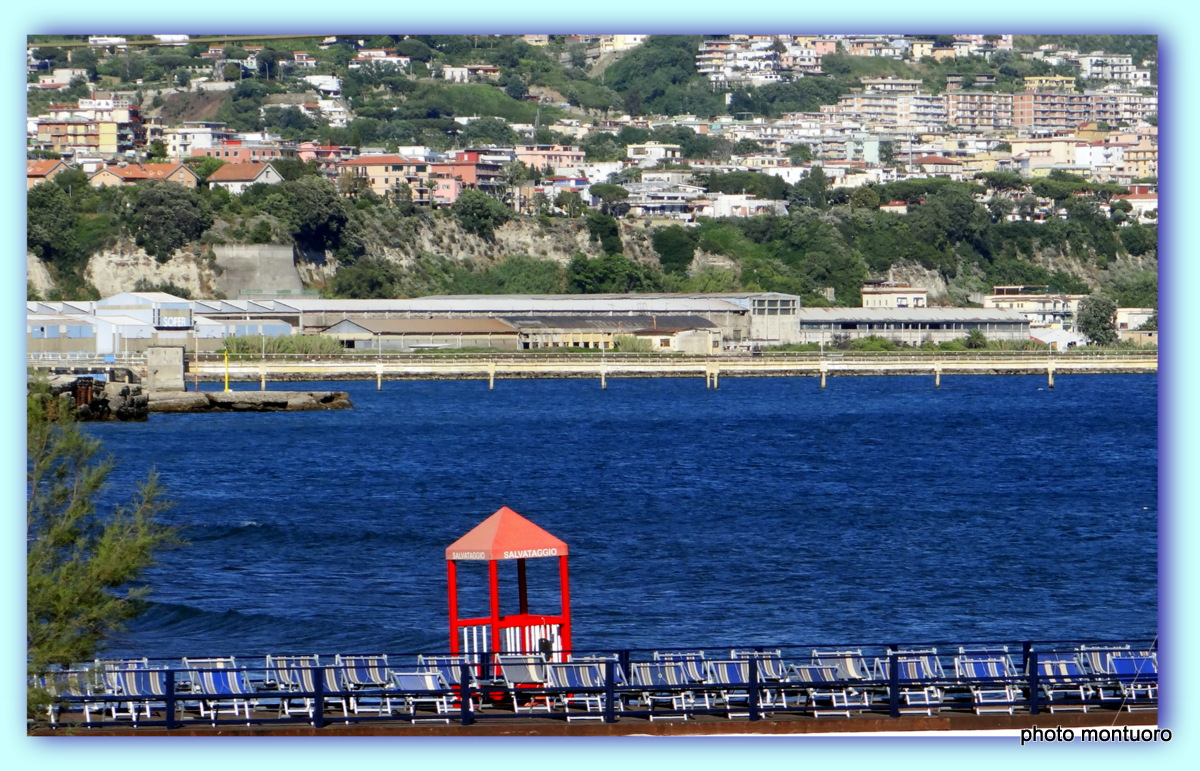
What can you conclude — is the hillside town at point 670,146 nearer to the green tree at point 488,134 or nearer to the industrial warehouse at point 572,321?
the green tree at point 488,134

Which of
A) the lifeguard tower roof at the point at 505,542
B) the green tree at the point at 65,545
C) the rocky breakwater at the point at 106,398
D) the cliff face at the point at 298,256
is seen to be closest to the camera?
the green tree at the point at 65,545

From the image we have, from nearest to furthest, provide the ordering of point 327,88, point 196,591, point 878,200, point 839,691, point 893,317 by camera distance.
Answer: point 839,691 → point 196,591 → point 893,317 → point 878,200 → point 327,88

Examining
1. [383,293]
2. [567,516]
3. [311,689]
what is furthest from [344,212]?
[311,689]

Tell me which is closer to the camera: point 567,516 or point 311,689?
point 311,689

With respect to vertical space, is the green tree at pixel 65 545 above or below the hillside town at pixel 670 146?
below

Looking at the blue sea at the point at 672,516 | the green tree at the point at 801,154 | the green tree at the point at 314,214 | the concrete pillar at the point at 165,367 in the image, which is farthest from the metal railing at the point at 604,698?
the green tree at the point at 801,154

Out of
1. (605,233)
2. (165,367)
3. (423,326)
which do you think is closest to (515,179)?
(605,233)

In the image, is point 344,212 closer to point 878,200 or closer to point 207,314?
point 207,314
